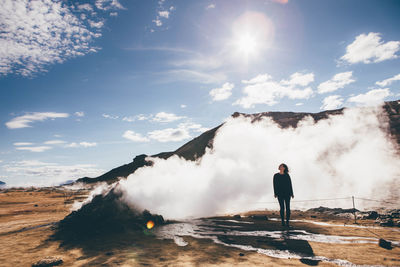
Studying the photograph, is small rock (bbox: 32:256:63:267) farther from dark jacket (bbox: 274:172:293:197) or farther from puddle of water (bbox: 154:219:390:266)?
dark jacket (bbox: 274:172:293:197)

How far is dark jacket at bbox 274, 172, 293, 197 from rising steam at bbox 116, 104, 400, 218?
26.3 feet

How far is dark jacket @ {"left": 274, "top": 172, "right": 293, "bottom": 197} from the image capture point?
9.45 m

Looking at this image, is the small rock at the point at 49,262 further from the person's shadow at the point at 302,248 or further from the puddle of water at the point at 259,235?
the person's shadow at the point at 302,248

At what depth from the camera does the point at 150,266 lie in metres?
5.98

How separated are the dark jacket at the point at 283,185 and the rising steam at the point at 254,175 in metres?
8.00

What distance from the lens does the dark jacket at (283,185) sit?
372 inches

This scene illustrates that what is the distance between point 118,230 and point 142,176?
5.28 meters

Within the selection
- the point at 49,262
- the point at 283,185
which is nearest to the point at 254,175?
the point at 283,185

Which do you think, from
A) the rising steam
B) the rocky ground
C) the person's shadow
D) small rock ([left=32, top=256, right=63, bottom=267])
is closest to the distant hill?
the rising steam

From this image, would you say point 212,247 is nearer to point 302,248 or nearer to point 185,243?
point 185,243

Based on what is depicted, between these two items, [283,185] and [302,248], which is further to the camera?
[283,185]

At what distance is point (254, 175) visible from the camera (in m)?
22.2

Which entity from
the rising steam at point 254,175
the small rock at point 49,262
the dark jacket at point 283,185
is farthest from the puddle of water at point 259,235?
the small rock at point 49,262

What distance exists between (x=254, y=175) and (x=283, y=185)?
13.0 metres
